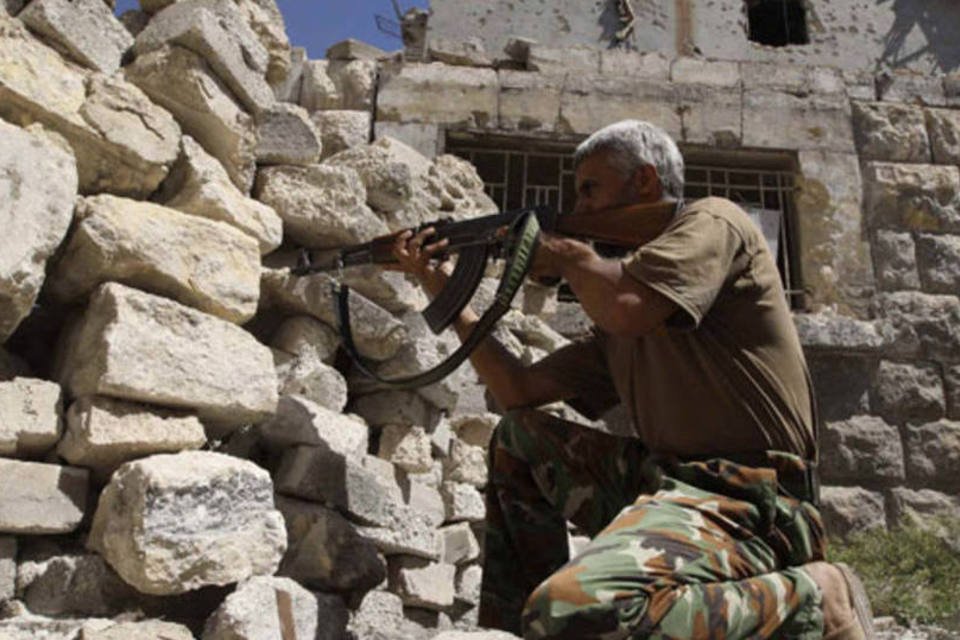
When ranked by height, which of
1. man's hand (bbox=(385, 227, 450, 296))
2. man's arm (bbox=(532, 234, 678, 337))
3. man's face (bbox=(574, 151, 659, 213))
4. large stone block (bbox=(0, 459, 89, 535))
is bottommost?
large stone block (bbox=(0, 459, 89, 535))

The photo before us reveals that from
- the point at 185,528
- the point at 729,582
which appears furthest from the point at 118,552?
the point at 729,582

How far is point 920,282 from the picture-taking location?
6.32 metres

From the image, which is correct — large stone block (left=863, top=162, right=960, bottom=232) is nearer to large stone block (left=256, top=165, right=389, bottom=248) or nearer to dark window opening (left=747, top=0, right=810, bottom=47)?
dark window opening (left=747, top=0, right=810, bottom=47)

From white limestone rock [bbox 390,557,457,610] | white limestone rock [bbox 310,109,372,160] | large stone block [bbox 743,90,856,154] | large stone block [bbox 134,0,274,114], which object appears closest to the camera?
large stone block [bbox 134,0,274,114]

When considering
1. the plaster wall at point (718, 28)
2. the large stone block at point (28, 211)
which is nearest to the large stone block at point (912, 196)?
the plaster wall at point (718, 28)

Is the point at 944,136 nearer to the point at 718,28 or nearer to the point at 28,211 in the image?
the point at 718,28

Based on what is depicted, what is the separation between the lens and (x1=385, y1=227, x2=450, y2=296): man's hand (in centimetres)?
307

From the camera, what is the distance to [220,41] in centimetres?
328

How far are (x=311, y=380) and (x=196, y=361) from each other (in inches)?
27.3

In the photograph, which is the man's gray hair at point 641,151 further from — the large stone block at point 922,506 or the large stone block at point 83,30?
the large stone block at point 922,506

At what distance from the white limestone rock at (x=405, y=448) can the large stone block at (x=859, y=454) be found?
3.13m

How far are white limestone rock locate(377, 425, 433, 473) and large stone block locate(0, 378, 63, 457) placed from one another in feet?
4.58

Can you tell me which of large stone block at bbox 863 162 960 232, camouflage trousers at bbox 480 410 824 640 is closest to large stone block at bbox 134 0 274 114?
camouflage trousers at bbox 480 410 824 640

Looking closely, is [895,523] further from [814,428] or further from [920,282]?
[814,428]
